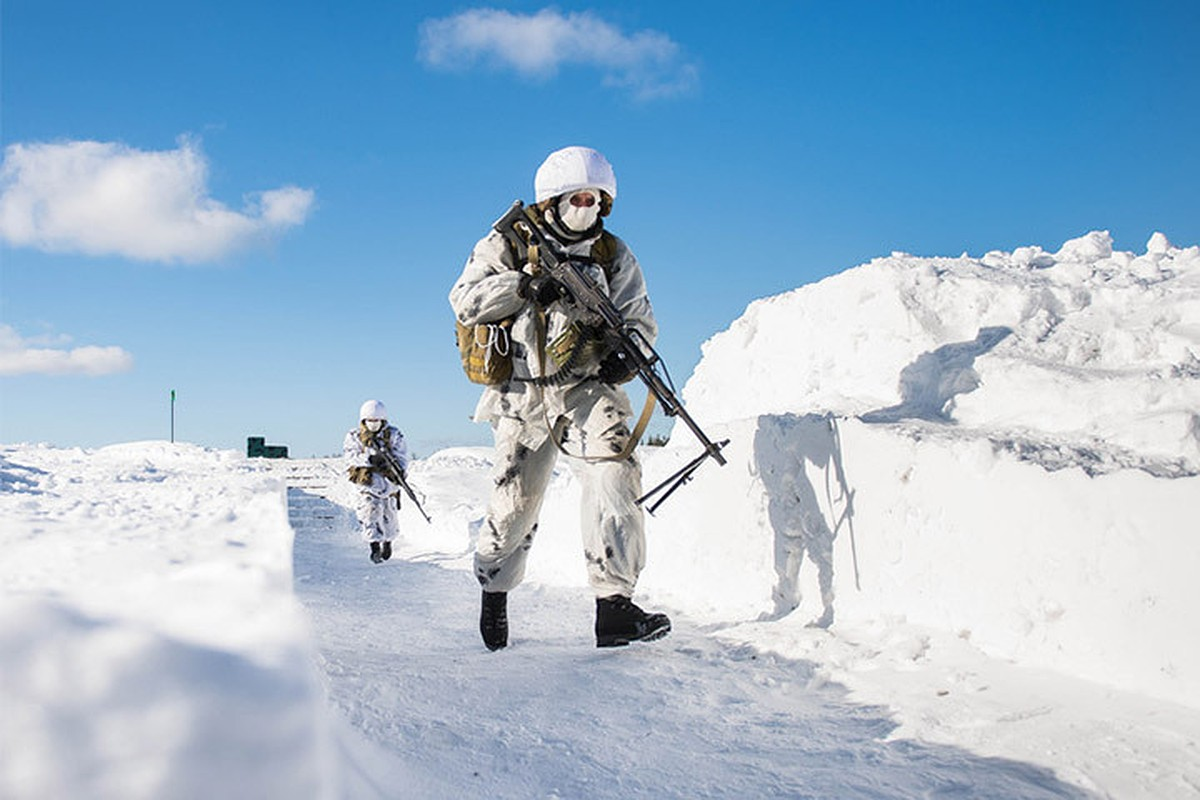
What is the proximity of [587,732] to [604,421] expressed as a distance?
5.08 feet

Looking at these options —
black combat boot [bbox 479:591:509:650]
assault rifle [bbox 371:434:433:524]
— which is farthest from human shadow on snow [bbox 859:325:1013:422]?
assault rifle [bbox 371:434:433:524]

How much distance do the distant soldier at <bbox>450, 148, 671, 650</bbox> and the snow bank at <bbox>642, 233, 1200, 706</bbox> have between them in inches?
37.9

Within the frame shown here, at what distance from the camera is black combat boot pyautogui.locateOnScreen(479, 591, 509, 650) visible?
12.1 ft

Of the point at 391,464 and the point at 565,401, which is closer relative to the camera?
the point at 565,401

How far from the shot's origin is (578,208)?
3732 millimetres

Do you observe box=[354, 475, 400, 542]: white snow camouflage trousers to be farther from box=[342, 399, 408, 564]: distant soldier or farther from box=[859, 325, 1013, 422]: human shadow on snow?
box=[859, 325, 1013, 422]: human shadow on snow

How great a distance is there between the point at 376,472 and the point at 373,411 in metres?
0.85

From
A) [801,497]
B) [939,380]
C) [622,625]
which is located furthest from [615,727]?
[939,380]

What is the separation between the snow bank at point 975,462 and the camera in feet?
8.61

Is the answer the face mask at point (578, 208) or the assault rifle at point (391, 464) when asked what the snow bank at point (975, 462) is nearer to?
the face mask at point (578, 208)

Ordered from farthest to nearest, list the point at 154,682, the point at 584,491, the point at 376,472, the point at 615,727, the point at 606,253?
the point at 376,472
the point at 606,253
the point at 584,491
the point at 615,727
the point at 154,682

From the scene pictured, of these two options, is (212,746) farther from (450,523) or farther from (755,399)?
(450,523)

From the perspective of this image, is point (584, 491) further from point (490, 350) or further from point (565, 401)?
point (490, 350)

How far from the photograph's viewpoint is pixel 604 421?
363 cm
